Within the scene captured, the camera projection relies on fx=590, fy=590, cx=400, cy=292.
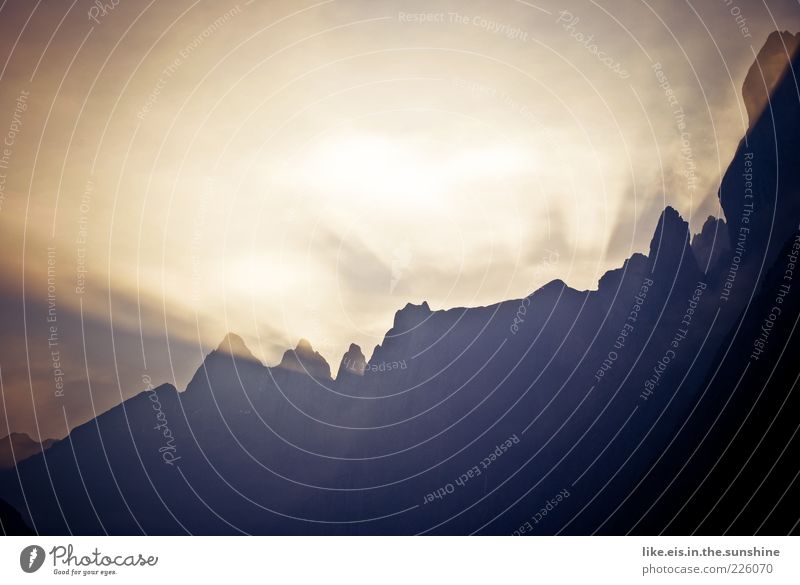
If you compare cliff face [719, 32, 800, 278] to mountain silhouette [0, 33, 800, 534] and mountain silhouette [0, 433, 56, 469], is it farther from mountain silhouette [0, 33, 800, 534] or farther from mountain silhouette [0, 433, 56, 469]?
mountain silhouette [0, 433, 56, 469]

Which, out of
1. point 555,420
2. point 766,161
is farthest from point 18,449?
point 766,161

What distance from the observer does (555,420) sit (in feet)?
357

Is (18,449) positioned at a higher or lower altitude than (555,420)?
higher

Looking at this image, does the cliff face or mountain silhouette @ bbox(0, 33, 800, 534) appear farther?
the cliff face

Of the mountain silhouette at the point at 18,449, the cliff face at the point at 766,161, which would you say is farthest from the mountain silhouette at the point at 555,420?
the mountain silhouette at the point at 18,449

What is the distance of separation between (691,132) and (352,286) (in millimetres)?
16234

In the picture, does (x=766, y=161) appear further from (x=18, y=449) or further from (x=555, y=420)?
(x=18, y=449)

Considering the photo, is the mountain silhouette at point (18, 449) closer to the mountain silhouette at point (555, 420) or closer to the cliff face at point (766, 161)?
the mountain silhouette at point (555, 420)

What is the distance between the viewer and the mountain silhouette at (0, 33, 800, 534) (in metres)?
41.9

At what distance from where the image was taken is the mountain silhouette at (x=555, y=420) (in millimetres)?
41875

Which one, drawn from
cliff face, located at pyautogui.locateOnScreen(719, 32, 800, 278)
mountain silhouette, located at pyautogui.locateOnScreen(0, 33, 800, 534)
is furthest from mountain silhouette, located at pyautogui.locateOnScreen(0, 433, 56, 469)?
cliff face, located at pyautogui.locateOnScreen(719, 32, 800, 278)
